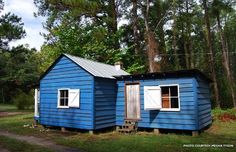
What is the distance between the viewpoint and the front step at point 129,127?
46.1 ft

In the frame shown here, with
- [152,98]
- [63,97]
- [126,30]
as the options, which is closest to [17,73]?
[126,30]

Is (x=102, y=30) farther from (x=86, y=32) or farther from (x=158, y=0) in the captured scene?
(x=158, y=0)

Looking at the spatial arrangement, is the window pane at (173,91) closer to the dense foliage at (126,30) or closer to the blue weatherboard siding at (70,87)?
the blue weatherboard siding at (70,87)

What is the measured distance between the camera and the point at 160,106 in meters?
13.4

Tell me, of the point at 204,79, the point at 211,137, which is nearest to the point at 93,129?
the point at 211,137

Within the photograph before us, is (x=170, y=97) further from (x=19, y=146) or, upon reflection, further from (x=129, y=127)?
(x=19, y=146)

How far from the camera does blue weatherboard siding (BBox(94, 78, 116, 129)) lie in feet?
46.1

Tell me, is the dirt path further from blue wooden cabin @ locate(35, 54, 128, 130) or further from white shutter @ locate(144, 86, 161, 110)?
white shutter @ locate(144, 86, 161, 110)

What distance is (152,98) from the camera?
13.6 metres

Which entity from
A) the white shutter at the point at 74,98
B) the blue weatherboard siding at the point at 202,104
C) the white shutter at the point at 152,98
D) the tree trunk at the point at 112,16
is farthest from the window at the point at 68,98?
the tree trunk at the point at 112,16

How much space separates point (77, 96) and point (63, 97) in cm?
150

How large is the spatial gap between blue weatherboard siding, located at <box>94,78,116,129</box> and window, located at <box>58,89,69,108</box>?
2.19 meters

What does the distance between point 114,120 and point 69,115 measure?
254 centimetres

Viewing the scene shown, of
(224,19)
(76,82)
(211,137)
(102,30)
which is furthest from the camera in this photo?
(224,19)
